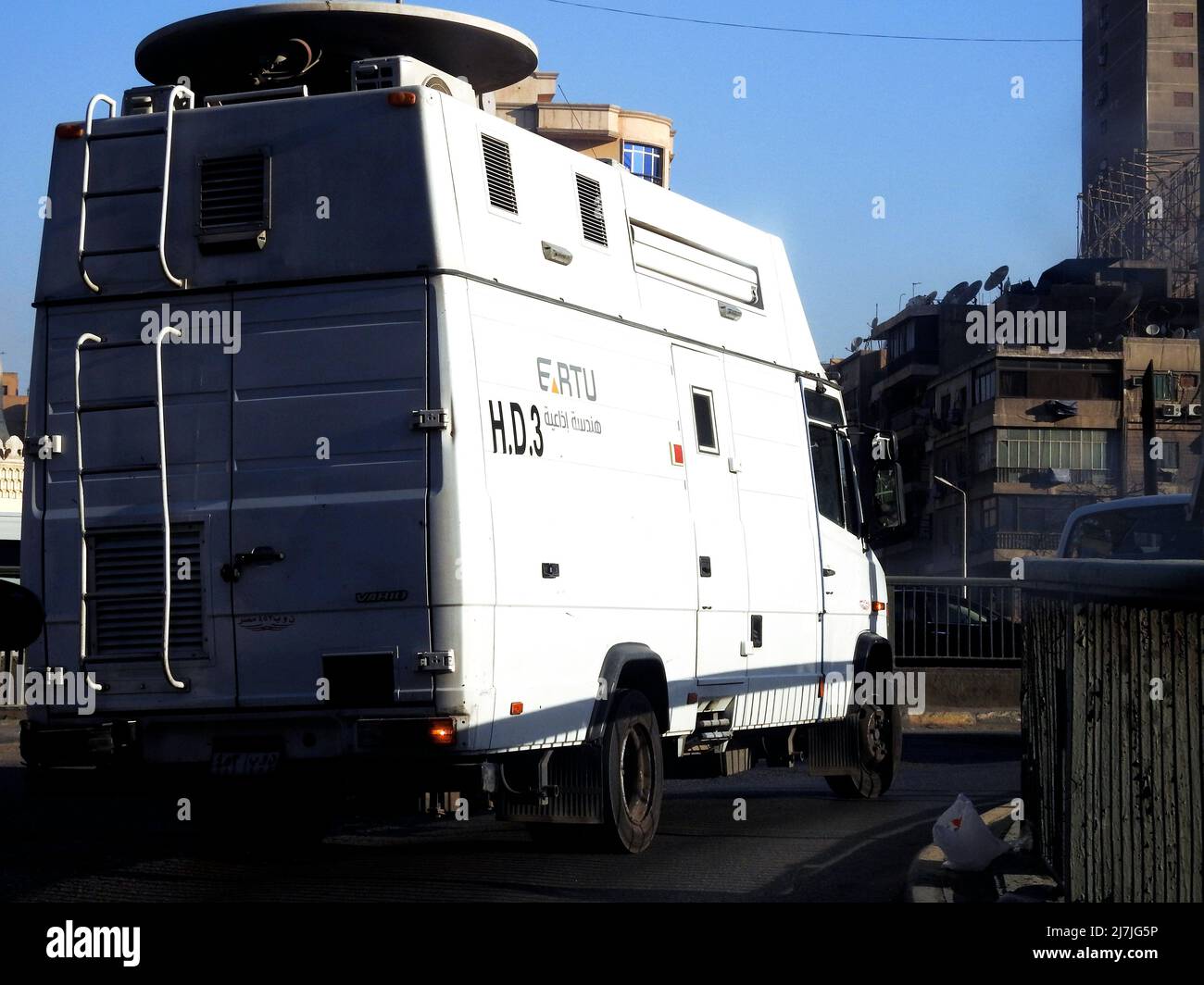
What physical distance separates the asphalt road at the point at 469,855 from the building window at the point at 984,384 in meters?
72.4

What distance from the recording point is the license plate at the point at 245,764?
8.67 m

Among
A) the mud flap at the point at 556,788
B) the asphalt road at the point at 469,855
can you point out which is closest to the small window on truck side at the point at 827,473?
the asphalt road at the point at 469,855

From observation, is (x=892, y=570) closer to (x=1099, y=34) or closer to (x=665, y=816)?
(x=1099, y=34)

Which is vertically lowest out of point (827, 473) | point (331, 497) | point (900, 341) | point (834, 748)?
point (834, 748)

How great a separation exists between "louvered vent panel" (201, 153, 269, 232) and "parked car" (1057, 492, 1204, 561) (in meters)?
10.5

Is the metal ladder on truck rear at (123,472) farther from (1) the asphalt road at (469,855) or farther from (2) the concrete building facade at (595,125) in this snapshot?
(2) the concrete building facade at (595,125)

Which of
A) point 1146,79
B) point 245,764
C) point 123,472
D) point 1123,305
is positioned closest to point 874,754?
point 245,764

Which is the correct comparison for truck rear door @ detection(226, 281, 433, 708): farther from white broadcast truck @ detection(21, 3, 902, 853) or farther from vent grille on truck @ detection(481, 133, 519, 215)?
vent grille on truck @ detection(481, 133, 519, 215)

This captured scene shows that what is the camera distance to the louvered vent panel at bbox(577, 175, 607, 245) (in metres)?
10.3

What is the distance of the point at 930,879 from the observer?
8656mm

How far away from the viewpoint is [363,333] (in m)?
8.79

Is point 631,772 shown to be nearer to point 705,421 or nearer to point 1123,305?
point 705,421

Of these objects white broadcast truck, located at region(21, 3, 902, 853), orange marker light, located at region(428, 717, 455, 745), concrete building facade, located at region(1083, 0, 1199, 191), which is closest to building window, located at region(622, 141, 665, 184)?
concrete building facade, located at region(1083, 0, 1199, 191)

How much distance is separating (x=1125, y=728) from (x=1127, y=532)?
1210 cm
